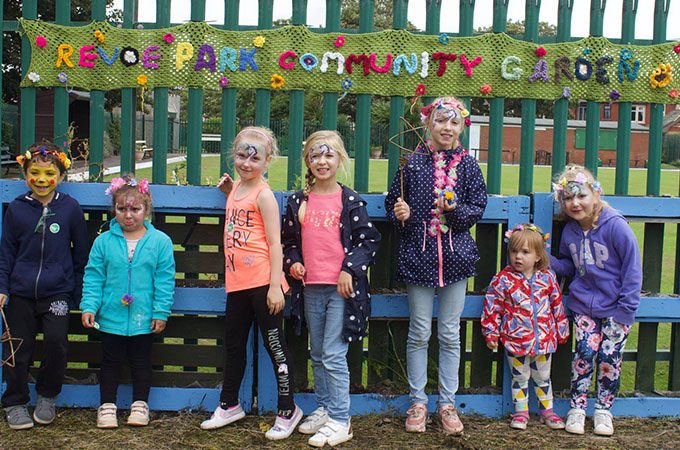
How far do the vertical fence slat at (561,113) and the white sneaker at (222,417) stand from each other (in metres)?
2.52

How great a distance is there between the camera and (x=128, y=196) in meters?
3.85

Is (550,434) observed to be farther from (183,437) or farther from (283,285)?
(183,437)

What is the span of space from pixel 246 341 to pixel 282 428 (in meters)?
0.55

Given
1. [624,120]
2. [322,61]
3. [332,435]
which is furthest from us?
[624,120]

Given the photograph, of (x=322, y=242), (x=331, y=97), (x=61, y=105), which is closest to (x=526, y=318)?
(x=322, y=242)

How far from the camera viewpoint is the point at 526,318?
3.88m

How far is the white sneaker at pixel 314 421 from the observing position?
3.79 m

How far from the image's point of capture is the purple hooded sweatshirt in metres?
3.79

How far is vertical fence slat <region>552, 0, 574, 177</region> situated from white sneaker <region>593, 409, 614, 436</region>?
1.52 meters

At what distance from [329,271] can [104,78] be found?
2008 mm

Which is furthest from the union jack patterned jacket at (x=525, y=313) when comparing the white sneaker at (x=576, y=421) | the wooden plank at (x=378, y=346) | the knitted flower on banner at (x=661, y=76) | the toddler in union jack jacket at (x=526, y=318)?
the knitted flower on banner at (x=661, y=76)

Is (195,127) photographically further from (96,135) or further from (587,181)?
(587,181)

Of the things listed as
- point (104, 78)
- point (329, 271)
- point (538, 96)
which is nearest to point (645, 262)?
point (538, 96)

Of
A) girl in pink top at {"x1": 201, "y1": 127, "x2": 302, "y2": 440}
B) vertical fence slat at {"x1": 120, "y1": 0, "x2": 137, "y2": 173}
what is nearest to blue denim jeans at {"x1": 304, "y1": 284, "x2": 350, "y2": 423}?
girl in pink top at {"x1": 201, "y1": 127, "x2": 302, "y2": 440}
